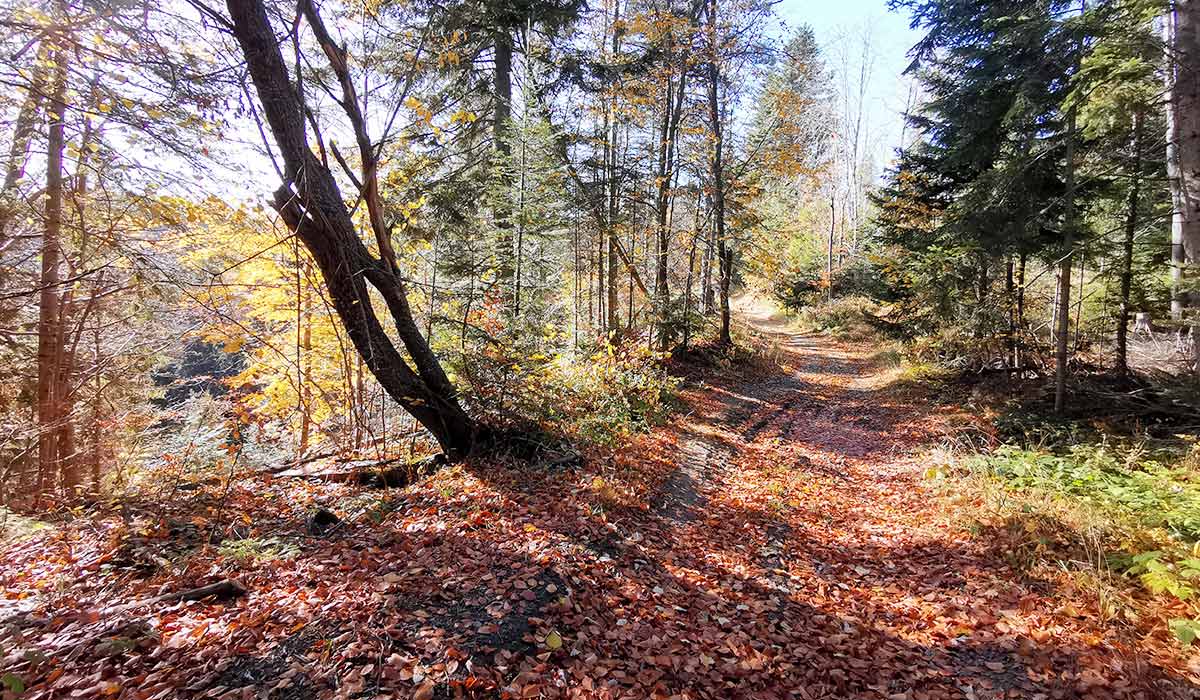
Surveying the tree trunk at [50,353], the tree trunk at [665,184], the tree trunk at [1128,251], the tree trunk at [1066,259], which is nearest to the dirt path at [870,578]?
the tree trunk at [1066,259]

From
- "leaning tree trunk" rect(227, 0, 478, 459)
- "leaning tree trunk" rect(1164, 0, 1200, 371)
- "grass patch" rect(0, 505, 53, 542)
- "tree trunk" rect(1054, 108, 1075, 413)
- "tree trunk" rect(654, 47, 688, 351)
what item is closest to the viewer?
"grass patch" rect(0, 505, 53, 542)

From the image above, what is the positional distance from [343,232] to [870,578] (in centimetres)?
654

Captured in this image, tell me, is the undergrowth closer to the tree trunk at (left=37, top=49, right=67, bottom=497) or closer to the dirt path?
the dirt path

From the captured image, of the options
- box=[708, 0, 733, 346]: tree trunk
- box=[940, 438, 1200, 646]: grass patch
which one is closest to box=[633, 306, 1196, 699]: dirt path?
box=[940, 438, 1200, 646]: grass patch

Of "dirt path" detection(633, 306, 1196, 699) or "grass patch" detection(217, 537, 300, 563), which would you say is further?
"grass patch" detection(217, 537, 300, 563)

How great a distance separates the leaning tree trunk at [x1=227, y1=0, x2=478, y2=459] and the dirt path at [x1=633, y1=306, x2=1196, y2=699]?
11.0 ft

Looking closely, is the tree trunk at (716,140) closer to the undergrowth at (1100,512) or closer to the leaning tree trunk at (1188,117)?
the leaning tree trunk at (1188,117)

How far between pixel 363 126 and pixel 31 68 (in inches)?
116

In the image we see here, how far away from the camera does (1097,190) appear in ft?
27.6

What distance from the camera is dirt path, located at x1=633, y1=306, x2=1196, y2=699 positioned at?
345 centimetres

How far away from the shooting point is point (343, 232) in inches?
196

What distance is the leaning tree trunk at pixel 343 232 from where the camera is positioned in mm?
4355

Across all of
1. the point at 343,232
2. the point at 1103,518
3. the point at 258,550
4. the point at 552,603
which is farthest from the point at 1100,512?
the point at 343,232

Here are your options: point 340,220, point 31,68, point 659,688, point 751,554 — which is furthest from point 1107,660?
point 31,68
